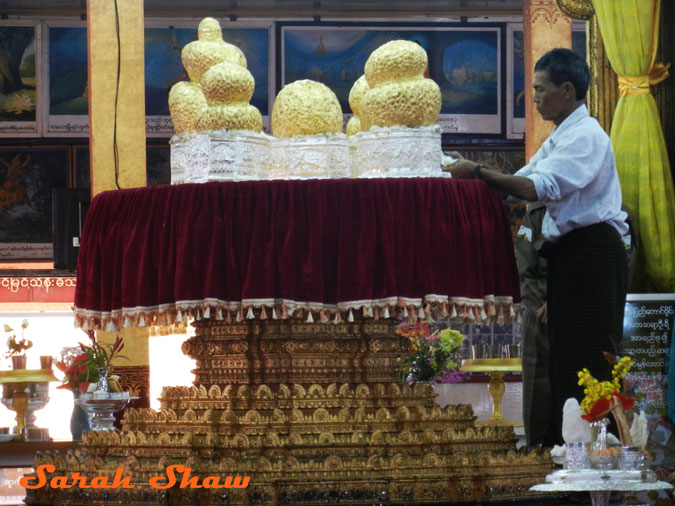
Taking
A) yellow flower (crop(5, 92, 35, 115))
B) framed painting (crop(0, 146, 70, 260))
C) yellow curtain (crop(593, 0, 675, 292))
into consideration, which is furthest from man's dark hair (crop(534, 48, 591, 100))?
yellow flower (crop(5, 92, 35, 115))

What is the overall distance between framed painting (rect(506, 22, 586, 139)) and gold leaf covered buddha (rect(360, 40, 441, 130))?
11.3 meters

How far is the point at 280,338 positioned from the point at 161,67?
11.6 meters

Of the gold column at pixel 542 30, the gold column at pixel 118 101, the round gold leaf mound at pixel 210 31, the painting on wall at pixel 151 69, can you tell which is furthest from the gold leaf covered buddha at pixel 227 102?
the painting on wall at pixel 151 69

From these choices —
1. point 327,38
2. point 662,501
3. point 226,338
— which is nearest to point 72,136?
point 327,38

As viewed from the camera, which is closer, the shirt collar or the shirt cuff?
the shirt cuff

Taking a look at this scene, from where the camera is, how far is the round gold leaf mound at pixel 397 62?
456cm

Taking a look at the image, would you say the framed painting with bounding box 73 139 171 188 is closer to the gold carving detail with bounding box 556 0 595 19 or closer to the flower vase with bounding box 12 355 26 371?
the flower vase with bounding box 12 355 26 371

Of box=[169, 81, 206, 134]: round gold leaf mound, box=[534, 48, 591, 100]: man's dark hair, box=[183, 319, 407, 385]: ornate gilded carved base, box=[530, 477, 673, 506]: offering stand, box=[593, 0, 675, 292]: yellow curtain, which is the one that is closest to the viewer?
box=[530, 477, 673, 506]: offering stand

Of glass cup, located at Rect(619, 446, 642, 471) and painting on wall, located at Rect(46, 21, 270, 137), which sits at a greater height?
painting on wall, located at Rect(46, 21, 270, 137)

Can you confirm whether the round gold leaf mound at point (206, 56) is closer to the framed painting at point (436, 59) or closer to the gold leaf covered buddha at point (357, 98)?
the gold leaf covered buddha at point (357, 98)

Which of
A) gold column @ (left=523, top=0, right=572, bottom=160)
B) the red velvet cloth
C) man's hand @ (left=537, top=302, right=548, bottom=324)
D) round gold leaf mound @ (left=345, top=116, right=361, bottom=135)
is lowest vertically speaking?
man's hand @ (left=537, top=302, right=548, bottom=324)

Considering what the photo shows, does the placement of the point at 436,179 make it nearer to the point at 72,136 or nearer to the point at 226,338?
the point at 226,338

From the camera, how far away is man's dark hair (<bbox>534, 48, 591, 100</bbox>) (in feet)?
14.0

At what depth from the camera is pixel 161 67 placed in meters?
15.5
